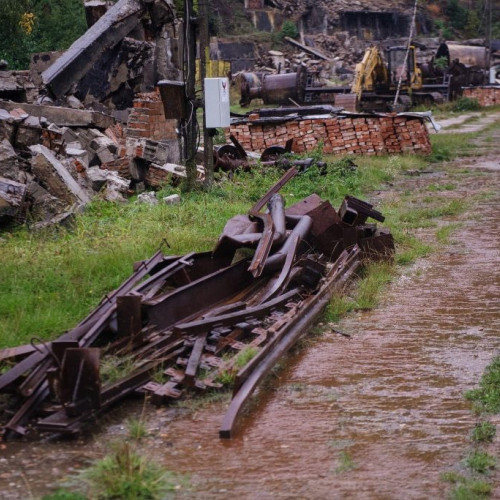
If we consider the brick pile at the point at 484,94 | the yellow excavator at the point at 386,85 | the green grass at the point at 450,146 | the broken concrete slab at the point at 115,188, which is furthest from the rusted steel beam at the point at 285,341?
the brick pile at the point at 484,94

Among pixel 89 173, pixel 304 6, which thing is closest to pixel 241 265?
pixel 89 173

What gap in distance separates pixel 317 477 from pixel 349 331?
272cm


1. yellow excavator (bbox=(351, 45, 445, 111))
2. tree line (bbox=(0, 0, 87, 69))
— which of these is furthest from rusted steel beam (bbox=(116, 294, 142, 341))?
yellow excavator (bbox=(351, 45, 445, 111))

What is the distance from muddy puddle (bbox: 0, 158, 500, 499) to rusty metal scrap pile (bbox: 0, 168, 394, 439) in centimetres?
17

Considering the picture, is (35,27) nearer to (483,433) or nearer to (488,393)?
(488,393)

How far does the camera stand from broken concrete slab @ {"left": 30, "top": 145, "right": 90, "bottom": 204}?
10289mm

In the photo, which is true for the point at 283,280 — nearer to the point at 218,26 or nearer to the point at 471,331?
the point at 471,331

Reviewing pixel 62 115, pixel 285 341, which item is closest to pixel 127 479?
pixel 285 341

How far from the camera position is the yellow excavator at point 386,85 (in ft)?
95.1

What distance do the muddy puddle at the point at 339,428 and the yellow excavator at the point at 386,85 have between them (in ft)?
70.1

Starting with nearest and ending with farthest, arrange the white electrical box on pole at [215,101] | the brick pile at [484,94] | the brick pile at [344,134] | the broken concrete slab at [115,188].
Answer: the broken concrete slab at [115,188]
the white electrical box on pole at [215,101]
the brick pile at [344,134]
the brick pile at [484,94]

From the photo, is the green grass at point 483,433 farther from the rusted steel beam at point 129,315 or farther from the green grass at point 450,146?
the green grass at point 450,146

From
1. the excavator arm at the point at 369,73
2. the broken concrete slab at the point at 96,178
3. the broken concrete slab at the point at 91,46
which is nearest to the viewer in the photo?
the broken concrete slab at the point at 96,178

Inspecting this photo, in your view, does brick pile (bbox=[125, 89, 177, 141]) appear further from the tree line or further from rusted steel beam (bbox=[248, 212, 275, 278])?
the tree line
